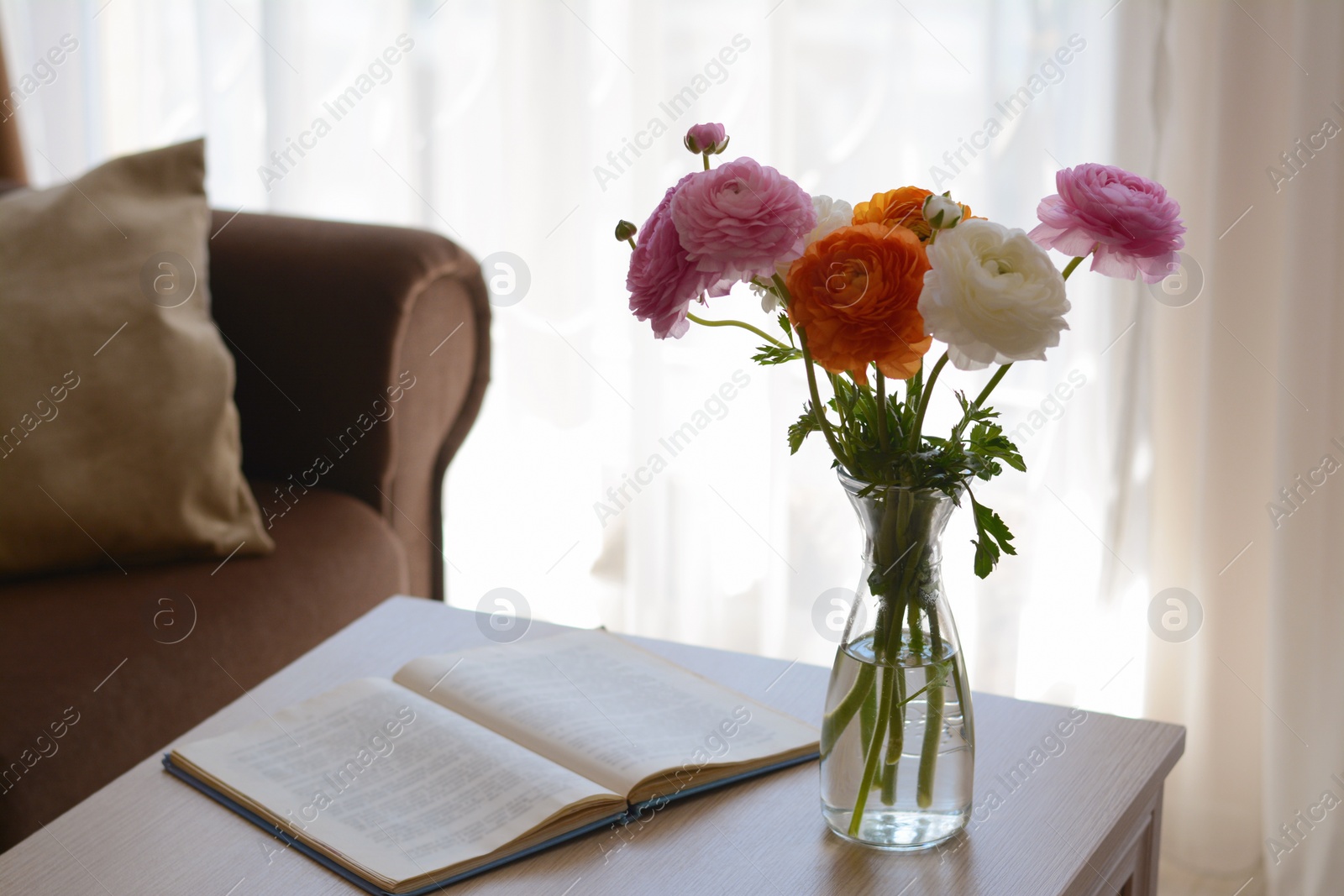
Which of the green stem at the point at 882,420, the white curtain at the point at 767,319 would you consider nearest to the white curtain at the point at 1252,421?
the white curtain at the point at 767,319

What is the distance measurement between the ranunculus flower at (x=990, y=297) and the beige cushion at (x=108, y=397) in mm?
1088

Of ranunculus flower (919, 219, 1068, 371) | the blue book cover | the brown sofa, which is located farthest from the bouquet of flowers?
the brown sofa

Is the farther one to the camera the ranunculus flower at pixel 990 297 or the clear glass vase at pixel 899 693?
the clear glass vase at pixel 899 693

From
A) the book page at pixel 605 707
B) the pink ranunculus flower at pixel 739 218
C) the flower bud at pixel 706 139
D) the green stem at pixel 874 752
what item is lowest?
the book page at pixel 605 707

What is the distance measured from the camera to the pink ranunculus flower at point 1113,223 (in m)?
0.64

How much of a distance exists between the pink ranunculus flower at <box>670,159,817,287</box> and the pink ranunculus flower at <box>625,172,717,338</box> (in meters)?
0.01

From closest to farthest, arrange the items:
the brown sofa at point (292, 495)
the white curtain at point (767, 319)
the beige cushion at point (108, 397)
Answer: the brown sofa at point (292, 495), the beige cushion at point (108, 397), the white curtain at point (767, 319)

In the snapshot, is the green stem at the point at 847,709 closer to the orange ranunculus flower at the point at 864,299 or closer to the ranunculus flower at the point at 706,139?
the orange ranunculus flower at the point at 864,299

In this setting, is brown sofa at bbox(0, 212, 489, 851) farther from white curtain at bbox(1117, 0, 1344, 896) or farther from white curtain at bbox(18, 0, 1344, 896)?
white curtain at bbox(1117, 0, 1344, 896)

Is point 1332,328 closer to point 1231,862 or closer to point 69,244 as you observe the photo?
point 1231,862

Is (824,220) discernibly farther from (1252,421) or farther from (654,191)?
(654,191)

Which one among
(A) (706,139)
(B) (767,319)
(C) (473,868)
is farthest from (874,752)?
(B) (767,319)

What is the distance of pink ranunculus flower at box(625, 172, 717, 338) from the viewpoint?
67 cm

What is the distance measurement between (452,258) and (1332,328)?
1127mm
